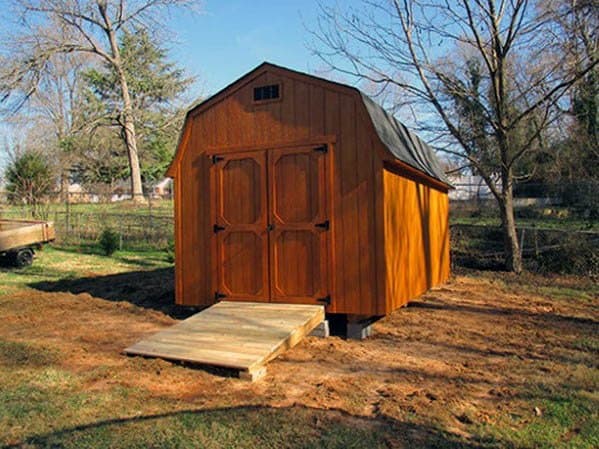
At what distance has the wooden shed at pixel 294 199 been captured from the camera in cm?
605

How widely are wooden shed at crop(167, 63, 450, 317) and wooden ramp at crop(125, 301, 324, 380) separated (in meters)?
0.39

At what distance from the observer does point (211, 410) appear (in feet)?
12.1

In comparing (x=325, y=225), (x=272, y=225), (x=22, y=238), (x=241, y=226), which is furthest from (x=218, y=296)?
(x=22, y=238)

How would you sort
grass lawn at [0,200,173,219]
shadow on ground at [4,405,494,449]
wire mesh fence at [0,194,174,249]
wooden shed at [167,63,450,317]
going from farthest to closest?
grass lawn at [0,200,173,219] → wire mesh fence at [0,194,174,249] → wooden shed at [167,63,450,317] → shadow on ground at [4,405,494,449]

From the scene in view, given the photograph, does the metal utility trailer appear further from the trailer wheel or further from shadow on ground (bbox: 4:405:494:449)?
shadow on ground (bbox: 4:405:494:449)

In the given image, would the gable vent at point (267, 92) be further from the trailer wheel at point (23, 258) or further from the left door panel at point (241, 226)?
the trailer wheel at point (23, 258)

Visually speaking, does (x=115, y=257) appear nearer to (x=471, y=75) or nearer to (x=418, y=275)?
(x=418, y=275)

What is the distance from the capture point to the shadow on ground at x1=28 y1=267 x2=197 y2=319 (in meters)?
8.10

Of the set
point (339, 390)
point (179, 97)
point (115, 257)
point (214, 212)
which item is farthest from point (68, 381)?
point (179, 97)

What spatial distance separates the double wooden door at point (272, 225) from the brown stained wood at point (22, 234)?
26.0 ft

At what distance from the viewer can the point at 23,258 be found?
12766 mm

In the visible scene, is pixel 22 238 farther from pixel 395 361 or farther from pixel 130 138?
pixel 130 138

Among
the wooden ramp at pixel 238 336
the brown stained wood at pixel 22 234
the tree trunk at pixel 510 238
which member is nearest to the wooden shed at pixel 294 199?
the wooden ramp at pixel 238 336

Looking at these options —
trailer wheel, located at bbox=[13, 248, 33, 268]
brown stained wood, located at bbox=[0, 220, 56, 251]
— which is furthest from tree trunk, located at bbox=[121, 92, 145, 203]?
trailer wheel, located at bbox=[13, 248, 33, 268]
